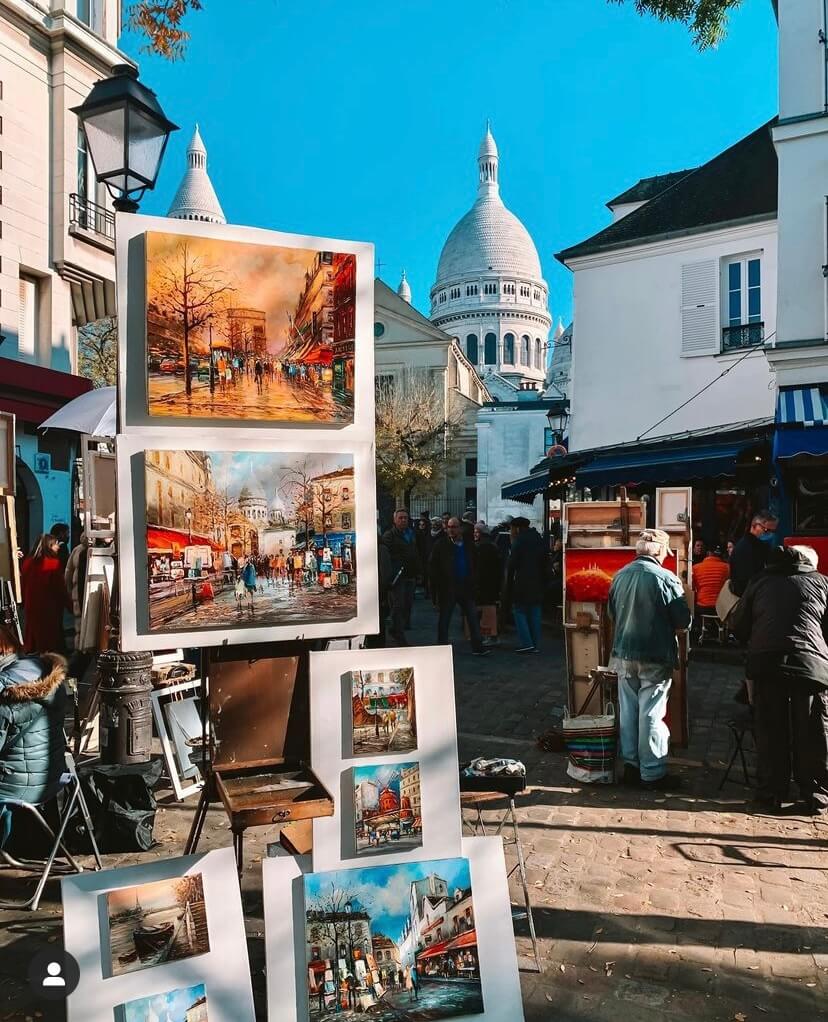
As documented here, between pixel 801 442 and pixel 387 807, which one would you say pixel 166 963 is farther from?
pixel 801 442

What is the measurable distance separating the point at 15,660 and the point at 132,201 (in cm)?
305

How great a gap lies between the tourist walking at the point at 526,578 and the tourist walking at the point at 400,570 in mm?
1555

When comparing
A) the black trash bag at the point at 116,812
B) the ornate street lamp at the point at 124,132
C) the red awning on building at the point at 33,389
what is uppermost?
the ornate street lamp at the point at 124,132

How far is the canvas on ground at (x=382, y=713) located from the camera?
9.13 ft

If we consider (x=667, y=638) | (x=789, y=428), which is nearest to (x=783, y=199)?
(x=789, y=428)

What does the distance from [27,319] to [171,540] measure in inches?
476

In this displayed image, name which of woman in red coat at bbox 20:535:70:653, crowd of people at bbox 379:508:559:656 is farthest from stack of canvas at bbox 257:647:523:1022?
crowd of people at bbox 379:508:559:656

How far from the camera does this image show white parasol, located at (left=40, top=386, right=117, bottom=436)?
6.77 metres

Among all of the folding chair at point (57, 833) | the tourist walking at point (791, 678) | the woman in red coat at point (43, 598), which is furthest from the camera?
the woman in red coat at point (43, 598)

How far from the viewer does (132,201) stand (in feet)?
17.8

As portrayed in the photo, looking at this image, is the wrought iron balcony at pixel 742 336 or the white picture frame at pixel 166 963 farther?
the wrought iron balcony at pixel 742 336

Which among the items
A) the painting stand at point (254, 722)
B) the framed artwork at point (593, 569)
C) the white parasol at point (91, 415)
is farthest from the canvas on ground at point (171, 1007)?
the framed artwork at point (593, 569)

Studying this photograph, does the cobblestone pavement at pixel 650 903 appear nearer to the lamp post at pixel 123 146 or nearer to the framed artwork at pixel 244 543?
the lamp post at pixel 123 146

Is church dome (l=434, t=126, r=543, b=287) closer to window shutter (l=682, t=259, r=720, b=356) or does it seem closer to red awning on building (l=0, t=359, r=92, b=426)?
window shutter (l=682, t=259, r=720, b=356)
